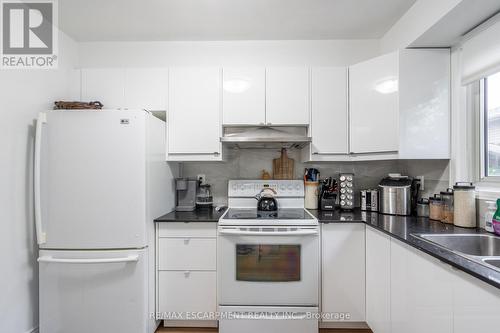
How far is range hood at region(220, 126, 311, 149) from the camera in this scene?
6.22 feet

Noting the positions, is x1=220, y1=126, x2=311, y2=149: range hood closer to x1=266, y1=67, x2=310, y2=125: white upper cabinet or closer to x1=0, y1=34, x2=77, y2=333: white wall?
x1=266, y1=67, x2=310, y2=125: white upper cabinet

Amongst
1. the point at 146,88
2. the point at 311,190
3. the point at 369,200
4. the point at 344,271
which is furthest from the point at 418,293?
the point at 146,88

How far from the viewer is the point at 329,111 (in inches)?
80.6

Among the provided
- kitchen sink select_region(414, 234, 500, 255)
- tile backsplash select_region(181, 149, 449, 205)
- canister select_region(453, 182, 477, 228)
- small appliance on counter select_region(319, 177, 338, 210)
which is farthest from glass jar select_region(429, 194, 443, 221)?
small appliance on counter select_region(319, 177, 338, 210)

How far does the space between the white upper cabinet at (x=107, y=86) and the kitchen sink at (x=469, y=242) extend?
96.8 inches

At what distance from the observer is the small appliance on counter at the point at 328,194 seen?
2141mm

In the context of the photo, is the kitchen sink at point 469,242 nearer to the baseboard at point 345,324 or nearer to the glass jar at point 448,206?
the glass jar at point 448,206

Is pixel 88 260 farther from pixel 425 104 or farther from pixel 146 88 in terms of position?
pixel 425 104

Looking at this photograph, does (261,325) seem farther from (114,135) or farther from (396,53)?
(396,53)

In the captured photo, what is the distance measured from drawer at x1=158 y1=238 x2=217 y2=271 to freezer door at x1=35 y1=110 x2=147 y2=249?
0.32 metres

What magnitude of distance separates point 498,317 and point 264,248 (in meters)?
1.17

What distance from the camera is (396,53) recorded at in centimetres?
178
